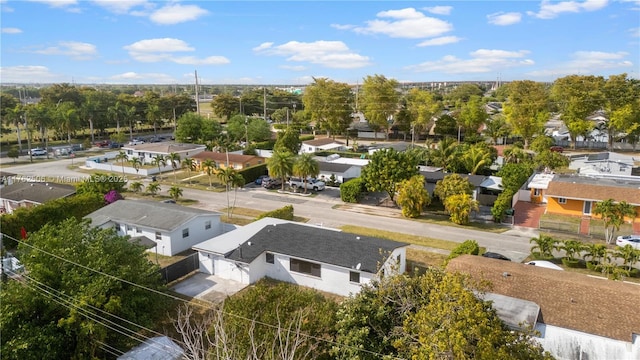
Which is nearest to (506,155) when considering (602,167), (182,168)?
(602,167)

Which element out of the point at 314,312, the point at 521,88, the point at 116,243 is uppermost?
the point at 521,88

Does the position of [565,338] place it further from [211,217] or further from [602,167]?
[602,167]

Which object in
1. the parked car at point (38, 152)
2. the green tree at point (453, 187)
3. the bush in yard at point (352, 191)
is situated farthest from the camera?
the parked car at point (38, 152)

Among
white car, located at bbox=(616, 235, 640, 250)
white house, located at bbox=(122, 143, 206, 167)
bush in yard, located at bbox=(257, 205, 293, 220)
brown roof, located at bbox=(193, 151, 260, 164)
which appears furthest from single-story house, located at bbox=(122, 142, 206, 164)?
white car, located at bbox=(616, 235, 640, 250)

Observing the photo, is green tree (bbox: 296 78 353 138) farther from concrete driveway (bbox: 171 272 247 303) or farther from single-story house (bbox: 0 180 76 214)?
concrete driveway (bbox: 171 272 247 303)

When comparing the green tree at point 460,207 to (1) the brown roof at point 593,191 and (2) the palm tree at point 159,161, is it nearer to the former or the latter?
(1) the brown roof at point 593,191

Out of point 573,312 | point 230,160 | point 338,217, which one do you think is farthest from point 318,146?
point 573,312

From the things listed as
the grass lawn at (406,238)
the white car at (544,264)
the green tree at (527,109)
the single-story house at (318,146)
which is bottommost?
the grass lawn at (406,238)

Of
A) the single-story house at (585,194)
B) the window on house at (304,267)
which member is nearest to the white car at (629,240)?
the single-story house at (585,194)
